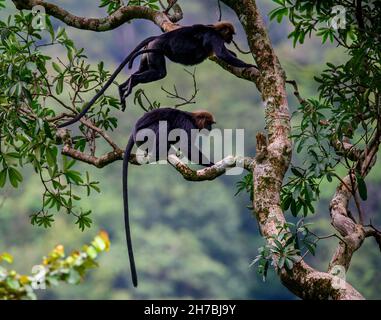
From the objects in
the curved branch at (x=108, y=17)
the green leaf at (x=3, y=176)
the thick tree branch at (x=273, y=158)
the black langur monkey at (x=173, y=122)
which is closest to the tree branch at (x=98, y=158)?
the black langur monkey at (x=173, y=122)

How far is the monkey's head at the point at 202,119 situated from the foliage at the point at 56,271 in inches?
86.7

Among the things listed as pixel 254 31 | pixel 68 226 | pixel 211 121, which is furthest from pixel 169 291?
pixel 254 31

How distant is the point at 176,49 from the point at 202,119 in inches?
16.4

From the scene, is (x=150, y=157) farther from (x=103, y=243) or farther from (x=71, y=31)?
(x=71, y=31)

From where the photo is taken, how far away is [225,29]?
302cm

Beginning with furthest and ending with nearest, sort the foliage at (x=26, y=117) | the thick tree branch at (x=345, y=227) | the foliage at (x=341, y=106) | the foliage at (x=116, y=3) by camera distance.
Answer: the foliage at (x=116, y=3), the foliage at (x=26, y=117), the foliage at (x=341, y=106), the thick tree branch at (x=345, y=227)

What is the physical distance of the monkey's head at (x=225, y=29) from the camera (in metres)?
3.00

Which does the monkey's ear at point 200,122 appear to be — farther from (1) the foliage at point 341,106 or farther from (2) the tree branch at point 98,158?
(1) the foliage at point 341,106

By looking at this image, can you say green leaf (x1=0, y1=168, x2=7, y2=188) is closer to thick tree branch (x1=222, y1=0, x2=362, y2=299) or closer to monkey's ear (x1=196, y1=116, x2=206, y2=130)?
thick tree branch (x1=222, y1=0, x2=362, y2=299)

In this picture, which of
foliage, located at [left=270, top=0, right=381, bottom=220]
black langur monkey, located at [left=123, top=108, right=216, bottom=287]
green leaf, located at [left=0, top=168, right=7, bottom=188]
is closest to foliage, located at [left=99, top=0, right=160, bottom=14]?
black langur monkey, located at [left=123, top=108, right=216, bottom=287]

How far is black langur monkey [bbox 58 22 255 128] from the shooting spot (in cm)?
281

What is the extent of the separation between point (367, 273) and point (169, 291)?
2460mm

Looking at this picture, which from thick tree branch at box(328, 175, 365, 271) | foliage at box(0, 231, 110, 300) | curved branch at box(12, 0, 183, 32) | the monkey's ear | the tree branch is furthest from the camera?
the monkey's ear

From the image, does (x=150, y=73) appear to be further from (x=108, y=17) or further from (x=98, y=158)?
(x=98, y=158)
